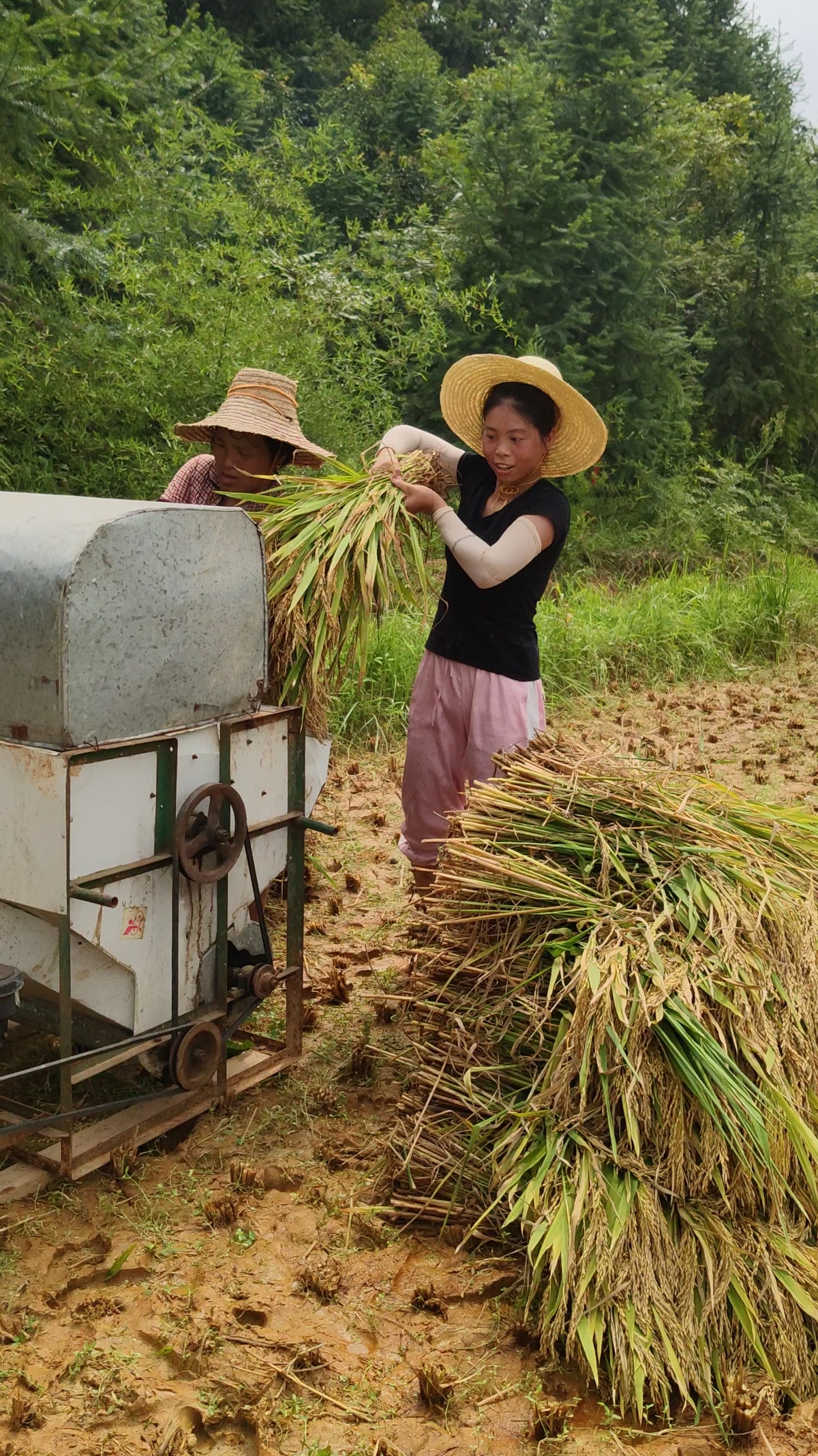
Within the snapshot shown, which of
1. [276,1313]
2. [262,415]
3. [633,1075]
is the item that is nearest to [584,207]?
[262,415]

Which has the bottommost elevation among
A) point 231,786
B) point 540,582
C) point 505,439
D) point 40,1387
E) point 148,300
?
point 40,1387

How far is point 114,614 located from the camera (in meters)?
2.53

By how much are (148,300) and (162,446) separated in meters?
1.18

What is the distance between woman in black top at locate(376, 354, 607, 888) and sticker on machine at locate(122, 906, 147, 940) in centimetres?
86

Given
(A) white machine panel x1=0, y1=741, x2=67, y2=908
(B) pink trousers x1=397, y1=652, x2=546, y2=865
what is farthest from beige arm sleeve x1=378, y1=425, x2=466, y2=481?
(A) white machine panel x1=0, y1=741, x2=67, y2=908

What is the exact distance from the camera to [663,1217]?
2266 mm

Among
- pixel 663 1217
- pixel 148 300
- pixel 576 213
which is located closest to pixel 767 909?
pixel 663 1217

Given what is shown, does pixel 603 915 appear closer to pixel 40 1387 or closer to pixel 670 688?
pixel 40 1387

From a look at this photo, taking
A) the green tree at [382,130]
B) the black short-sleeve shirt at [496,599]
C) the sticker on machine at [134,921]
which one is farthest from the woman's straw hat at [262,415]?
the green tree at [382,130]

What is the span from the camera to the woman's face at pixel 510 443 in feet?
10.3

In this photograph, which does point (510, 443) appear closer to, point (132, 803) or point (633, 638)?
point (132, 803)

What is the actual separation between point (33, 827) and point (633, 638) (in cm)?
612

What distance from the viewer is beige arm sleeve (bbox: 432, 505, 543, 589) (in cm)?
301

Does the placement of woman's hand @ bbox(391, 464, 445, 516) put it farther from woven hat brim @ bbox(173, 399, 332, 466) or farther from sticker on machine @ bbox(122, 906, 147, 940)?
sticker on machine @ bbox(122, 906, 147, 940)
